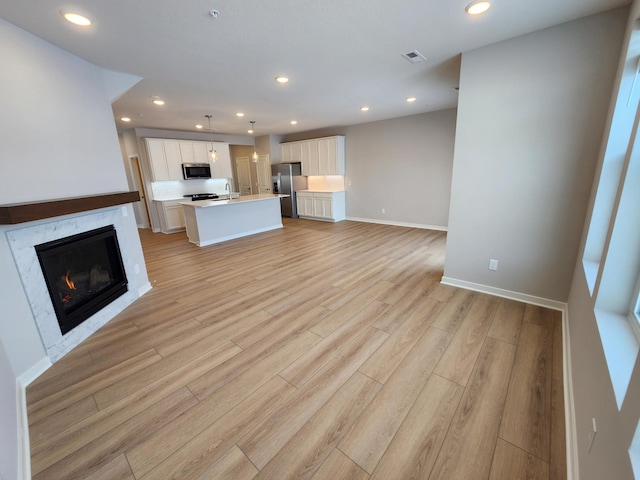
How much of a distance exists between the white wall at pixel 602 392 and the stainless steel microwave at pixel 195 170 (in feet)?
25.8

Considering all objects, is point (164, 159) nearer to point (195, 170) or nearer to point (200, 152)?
point (195, 170)

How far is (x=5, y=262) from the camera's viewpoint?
193 cm

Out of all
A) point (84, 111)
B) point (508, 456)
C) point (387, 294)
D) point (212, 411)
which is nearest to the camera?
point (508, 456)

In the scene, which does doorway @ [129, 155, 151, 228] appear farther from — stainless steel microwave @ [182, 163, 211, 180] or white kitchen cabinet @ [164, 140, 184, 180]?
stainless steel microwave @ [182, 163, 211, 180]

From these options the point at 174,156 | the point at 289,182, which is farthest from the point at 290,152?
the point at 174,156

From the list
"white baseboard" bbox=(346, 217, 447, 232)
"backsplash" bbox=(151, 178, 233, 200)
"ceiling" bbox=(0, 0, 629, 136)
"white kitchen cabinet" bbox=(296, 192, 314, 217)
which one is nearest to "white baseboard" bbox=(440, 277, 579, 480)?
"ceiling" bbox=(0, 0, 629, 136)

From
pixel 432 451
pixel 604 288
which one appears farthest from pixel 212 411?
pixel 604 288

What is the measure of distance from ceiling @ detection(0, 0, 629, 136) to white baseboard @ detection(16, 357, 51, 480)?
2719mm

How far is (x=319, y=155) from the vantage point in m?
7.61

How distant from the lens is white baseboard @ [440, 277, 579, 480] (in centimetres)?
132

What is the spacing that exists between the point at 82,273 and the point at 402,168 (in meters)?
6.35

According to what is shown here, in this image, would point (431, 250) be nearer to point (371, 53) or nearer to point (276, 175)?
point (371, 53)

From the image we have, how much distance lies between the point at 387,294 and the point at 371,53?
8.96 feet

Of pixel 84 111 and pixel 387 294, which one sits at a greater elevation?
pixel 84 111
